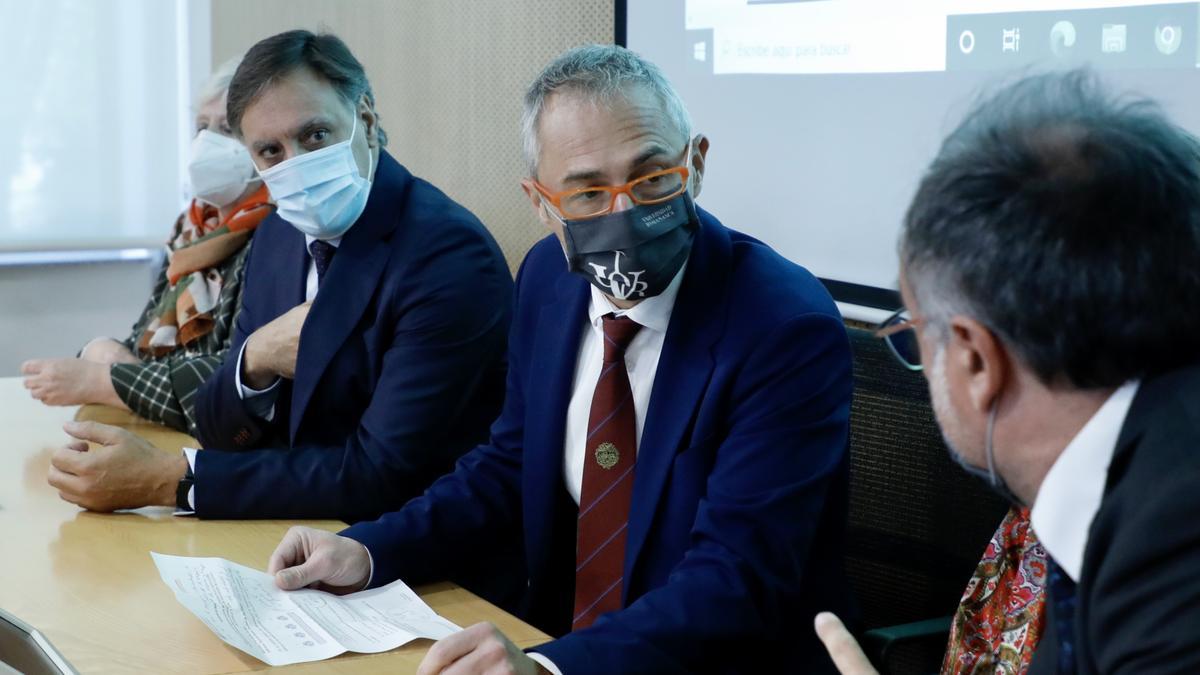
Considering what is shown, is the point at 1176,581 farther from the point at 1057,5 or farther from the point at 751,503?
the point at 1057,5

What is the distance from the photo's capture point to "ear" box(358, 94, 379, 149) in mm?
2299

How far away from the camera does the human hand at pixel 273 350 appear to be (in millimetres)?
2168

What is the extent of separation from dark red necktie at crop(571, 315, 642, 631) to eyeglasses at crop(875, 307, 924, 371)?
593 millimetres

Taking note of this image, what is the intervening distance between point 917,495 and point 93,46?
3833 mm

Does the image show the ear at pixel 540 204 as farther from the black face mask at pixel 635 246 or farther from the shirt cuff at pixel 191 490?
the shirt cuff at pixel 191 490

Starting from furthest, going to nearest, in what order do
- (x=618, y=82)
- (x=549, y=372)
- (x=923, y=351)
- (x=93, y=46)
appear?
(x=93, y=46)
(x=549, y=372)
(x=618, y=82)
(x=923, y=351)

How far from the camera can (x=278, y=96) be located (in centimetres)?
218

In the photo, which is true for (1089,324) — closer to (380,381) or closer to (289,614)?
(289,614)

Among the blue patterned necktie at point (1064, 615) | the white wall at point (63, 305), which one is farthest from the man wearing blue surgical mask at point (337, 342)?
the white wall at point (63, 305)

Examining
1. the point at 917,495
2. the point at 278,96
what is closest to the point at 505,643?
the point at 917,495

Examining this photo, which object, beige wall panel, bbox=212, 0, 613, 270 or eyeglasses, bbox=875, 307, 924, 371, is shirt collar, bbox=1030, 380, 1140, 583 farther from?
beige wall panel, bbox=212, 0, 613, 270

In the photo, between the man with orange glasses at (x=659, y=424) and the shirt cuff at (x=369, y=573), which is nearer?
the man with orange glasses at (x=659, y=424)

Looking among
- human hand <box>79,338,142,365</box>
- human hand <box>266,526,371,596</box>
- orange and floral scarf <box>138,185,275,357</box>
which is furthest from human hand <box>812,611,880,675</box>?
human hand <box>79,338,142,365</box>

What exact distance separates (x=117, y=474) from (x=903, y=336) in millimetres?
1351
